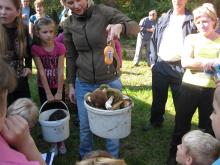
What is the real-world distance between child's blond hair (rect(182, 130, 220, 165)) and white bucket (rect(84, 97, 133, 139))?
64 cm

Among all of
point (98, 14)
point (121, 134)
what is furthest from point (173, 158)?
point (98, 14)

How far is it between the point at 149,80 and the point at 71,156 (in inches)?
136

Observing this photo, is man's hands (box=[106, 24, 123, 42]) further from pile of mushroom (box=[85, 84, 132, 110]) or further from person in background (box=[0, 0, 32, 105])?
person in background (box=[0, 0, 32, 105])

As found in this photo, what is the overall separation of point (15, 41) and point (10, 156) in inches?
95.3

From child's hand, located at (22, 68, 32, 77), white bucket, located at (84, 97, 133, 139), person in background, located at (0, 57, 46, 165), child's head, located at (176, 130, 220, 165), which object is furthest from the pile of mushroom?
person in background, located at (0, 57, 46, 165)

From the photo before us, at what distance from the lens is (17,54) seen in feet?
10.9

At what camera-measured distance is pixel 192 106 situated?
10.7 ft

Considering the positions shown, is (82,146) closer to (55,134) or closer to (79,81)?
(55,134)

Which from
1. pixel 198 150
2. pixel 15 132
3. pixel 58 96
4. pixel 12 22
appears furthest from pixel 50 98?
pixel 15 132

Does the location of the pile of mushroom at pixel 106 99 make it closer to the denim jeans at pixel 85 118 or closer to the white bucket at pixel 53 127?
the denim jeans at pixel 85 118

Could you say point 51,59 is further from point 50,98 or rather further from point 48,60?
point 50,98

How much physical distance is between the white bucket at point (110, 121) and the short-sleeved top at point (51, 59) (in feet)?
3.74

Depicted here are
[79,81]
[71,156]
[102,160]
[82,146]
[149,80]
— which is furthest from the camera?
[149,80]

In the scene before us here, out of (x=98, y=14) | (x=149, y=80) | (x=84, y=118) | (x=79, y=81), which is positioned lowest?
(x=149, y=80)
